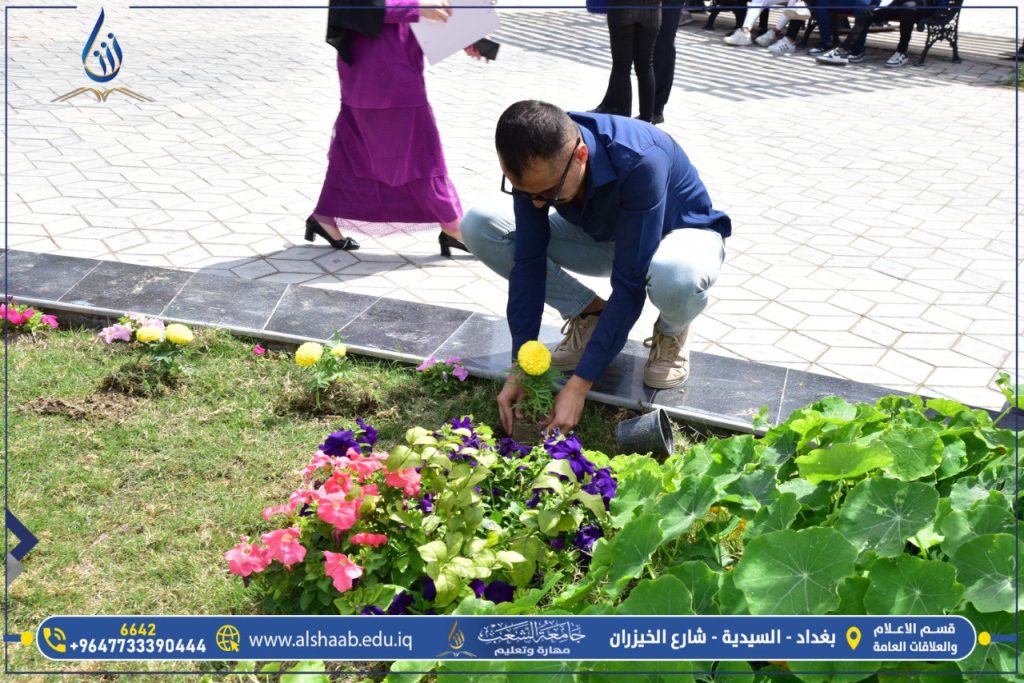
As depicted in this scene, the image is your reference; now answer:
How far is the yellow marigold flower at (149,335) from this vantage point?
3.44m

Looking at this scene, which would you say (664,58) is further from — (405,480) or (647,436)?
(405,480)

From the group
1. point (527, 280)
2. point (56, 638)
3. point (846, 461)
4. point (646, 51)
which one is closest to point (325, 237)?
point (527, 280)

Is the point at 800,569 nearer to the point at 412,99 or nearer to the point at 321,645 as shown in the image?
the point at 321,645

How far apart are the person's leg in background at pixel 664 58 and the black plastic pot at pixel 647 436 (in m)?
5.18

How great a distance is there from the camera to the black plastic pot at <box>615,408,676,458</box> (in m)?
2.84

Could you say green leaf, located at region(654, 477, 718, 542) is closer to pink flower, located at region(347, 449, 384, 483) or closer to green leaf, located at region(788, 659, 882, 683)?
green leaf, located at region(788, 659, 882, 683)

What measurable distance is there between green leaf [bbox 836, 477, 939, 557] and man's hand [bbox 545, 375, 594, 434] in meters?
1.23

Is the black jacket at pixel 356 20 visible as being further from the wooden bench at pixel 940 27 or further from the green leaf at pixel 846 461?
the wooden bench at pixel 940 27

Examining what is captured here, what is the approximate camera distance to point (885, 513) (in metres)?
1.79

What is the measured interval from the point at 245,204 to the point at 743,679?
4.73 m

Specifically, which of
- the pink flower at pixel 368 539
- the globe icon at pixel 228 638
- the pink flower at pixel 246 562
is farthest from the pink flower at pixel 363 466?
the globe icon at pixel 228 638

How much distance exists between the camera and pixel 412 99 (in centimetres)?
466

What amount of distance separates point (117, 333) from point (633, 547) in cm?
253

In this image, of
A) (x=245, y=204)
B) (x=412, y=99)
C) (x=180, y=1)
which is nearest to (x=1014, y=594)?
(x=412, y=99)
